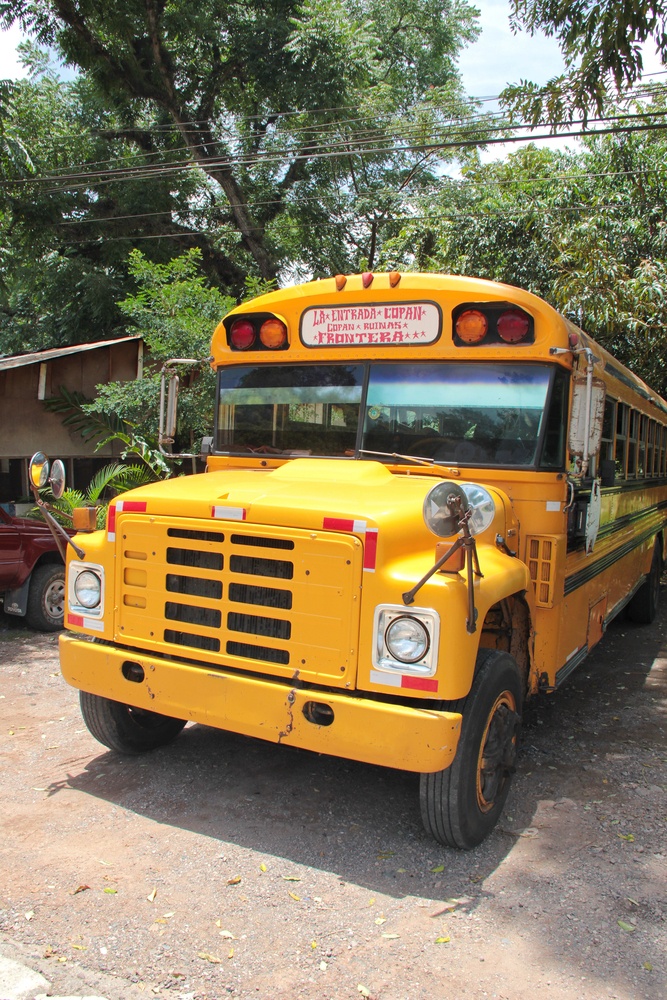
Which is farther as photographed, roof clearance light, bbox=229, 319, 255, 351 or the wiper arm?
roof clearance light, bbox=229, 319, 255, 351

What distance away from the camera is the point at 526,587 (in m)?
4.11

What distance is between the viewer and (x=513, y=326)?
13.9ft

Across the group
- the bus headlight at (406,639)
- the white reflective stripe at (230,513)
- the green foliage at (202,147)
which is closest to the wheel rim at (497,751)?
the bus headlight at (406,639)

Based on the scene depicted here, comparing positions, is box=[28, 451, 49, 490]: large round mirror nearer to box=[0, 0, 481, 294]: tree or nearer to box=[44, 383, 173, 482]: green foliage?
box=[44, 383, 173, 482]: green foliage

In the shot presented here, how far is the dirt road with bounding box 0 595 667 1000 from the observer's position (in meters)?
2.79

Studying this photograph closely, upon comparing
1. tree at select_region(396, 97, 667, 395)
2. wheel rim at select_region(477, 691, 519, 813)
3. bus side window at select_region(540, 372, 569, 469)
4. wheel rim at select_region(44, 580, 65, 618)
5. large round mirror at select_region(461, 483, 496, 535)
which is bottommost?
wheel rim at select_region(44, 580, 65, 618)

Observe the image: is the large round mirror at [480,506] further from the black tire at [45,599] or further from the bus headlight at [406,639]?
the black tire at [45,599]

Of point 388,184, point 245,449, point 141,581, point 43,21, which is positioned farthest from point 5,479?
point 388,184

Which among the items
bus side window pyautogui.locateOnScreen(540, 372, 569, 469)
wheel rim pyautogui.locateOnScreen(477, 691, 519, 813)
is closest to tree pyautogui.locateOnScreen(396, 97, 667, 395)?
bus side window pyautogui.locateOnScreen(540, 372, 569, 469)

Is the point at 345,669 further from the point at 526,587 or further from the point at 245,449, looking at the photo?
the point at 245,449

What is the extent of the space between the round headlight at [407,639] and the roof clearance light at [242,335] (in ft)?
8.03

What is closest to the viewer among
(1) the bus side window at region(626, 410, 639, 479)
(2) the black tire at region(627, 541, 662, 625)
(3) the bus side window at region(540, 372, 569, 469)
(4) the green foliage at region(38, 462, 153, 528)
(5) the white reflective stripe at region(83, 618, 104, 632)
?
(5) the white reflective stripe at region(83, 618, 104, 632)

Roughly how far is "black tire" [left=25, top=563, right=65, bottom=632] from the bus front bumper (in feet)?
13.9

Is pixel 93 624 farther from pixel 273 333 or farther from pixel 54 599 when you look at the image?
pixel 54 599
